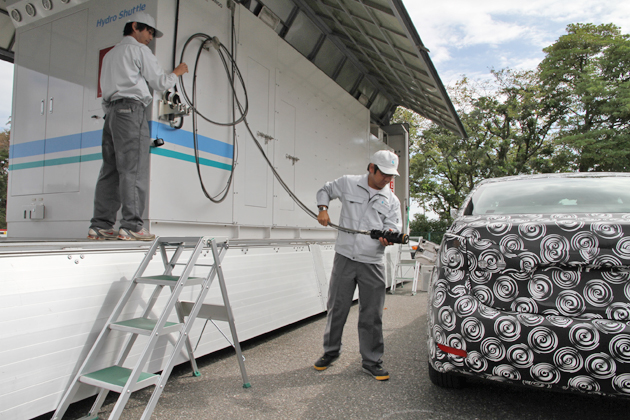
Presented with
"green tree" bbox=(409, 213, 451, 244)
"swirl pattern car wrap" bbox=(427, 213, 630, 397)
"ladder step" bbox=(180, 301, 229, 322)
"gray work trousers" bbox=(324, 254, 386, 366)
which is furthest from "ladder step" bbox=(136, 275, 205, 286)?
"green tree" bbox=(409, 213, 451, 244)

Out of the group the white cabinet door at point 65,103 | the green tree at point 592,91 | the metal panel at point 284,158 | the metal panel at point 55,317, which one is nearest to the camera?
the metal panel at point 55,317

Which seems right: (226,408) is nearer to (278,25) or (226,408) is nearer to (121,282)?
(121,282)

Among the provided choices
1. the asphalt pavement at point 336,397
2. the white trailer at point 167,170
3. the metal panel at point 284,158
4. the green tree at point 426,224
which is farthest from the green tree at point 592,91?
the asphalt pavement at point 336,397

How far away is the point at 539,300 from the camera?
2211 mm

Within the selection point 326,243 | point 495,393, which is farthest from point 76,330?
point 326,243

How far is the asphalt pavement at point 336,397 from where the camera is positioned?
254cm

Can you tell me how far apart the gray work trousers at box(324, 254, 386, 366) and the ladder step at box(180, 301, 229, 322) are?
1000 millimetres

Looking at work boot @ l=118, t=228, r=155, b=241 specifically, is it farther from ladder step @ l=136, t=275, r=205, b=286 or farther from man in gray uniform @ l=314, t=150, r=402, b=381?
man in gray uniform @ l=314, t=150, r=402, b=381

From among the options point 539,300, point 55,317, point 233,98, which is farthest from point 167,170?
point 539,300

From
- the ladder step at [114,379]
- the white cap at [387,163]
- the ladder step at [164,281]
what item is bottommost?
the ladder step at [114,379]

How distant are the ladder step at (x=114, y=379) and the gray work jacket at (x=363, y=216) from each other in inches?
69.1

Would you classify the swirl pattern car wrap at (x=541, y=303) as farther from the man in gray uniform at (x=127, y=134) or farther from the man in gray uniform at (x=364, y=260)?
the man in gray uniform at (x=127, y=134)

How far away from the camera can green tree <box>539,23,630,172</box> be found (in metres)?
20.8

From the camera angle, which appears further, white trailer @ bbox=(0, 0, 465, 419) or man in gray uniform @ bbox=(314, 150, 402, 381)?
man in gray uniform @ bbox=(314, 150, 402, 381)
